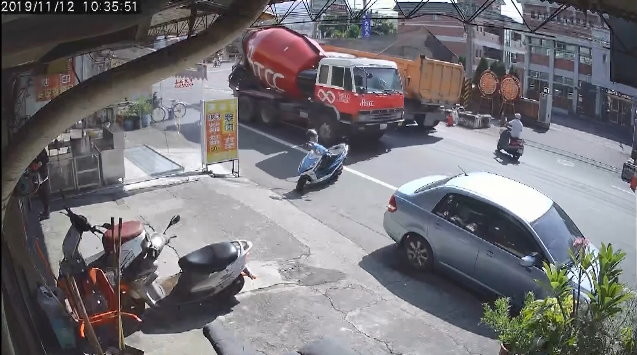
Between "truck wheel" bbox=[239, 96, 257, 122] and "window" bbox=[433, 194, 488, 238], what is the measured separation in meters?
10.2

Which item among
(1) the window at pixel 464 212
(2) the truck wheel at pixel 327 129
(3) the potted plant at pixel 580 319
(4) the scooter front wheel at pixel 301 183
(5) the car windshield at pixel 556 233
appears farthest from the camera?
(2) the truck wheel at pixel 327 129

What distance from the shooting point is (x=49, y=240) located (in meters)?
8.76

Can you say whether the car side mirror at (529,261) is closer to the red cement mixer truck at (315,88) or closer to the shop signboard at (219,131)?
the shop signboard at (219,131)

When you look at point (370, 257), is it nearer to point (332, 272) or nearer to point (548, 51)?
point (332, 272)

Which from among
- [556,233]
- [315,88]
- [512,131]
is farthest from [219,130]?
[512,131]

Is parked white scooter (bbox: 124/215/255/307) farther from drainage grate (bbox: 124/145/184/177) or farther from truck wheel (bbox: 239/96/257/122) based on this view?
truck wheel (bbox: 239/96/257/122)

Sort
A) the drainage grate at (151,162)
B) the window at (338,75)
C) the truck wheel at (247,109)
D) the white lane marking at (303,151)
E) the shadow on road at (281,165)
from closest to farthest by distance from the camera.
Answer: the drainage grate at (151,162)
the white lane marking at (303,151)
the shadow on road at (281,165)
the window at (338,75)
the truck wheel at (247,109)

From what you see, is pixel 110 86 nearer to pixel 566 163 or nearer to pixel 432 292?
pixel 432 292

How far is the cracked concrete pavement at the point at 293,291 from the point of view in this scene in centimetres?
668

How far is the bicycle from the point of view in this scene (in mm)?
15922

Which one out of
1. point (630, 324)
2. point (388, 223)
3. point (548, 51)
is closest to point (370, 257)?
point (388, 223)

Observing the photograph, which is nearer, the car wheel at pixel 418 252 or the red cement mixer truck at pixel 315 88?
the car wheel at pixel 418 252

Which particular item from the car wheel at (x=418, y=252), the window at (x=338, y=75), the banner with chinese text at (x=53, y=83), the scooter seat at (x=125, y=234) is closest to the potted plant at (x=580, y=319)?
the car wheel at (x=418, y=252)

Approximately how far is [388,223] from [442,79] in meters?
10.1
